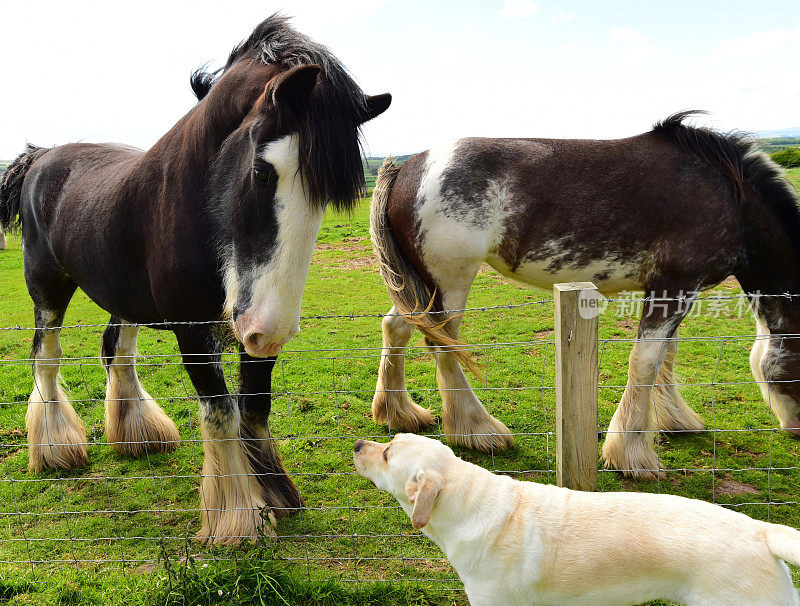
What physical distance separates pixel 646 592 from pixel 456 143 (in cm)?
326

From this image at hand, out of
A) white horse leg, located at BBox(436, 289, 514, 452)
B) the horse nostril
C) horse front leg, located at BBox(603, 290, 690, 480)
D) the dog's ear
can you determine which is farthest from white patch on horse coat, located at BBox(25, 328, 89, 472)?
horse front leg, located at BBox(603, 290, 690, 480)

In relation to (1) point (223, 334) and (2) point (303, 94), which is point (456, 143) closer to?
(2) point (303, 94)

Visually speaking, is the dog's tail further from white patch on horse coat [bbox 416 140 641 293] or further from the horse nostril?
white patch on horse coat [bbox 416 140 641 293]

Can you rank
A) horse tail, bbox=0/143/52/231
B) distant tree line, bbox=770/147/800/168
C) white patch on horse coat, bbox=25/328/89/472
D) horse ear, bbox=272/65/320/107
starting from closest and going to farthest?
horse ear, bbox=272/65/320/107 < white patch on horse coat, bbox=25/328/89/472 < horse tail, bbox=0/143/52/231 < distant tree line, bbox=770/147/800/168

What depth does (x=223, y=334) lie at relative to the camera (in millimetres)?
3465

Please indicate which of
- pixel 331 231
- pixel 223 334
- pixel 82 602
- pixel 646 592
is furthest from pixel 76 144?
pixel 331 231

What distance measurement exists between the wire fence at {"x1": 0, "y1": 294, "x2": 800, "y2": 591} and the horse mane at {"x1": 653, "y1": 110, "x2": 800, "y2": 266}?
3.02 ft

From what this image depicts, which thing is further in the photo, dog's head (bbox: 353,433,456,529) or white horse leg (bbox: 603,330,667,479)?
white horse leg (bbox: 603,330,667,479)

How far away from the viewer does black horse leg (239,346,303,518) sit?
379cm

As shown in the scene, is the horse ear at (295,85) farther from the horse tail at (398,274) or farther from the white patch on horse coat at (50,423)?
the white patch on horse coat at (50,423)

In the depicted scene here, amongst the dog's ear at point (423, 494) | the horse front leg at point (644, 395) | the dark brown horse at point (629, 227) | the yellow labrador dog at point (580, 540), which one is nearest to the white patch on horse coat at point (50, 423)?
the dark brown horse at point (629, 227)

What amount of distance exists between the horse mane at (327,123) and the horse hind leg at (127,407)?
8.92 feet

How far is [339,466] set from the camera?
4.58m

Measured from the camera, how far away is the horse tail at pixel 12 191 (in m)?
5.06
